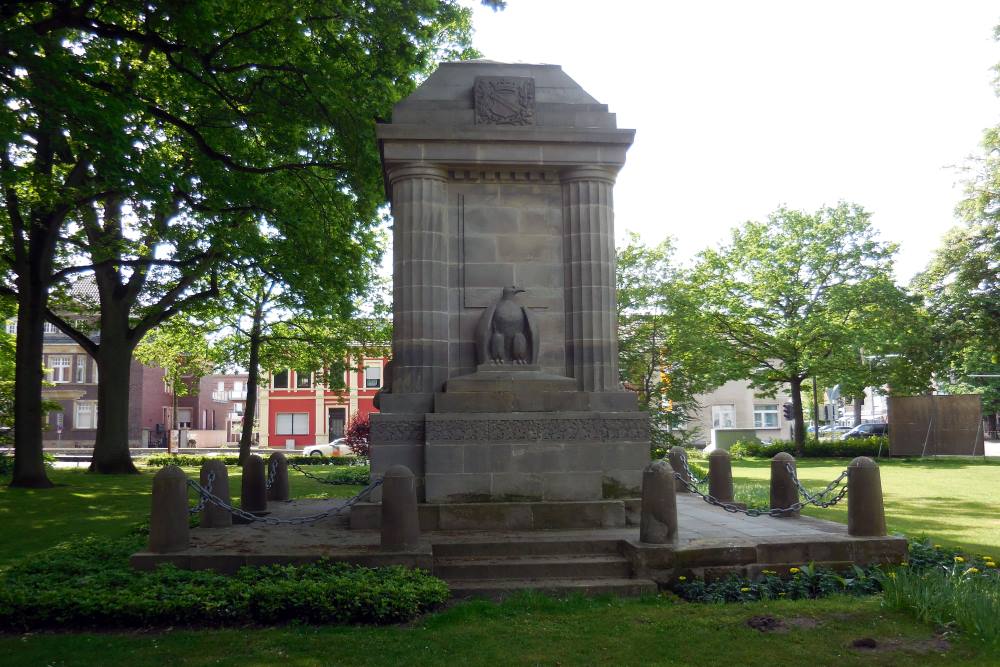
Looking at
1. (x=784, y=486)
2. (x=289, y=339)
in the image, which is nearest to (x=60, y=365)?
(x=289, y=339)

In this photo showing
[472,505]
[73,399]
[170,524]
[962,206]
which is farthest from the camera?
[73,399]

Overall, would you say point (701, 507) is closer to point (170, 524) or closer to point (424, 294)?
point (424, 294)

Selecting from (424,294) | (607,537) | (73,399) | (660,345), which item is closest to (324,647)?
(607,537)

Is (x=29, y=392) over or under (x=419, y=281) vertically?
under

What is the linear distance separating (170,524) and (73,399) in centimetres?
6152

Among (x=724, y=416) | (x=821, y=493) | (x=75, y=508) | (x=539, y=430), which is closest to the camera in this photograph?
(x=821, y=493)

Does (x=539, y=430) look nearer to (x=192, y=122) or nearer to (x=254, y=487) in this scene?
(x=254, y=487)

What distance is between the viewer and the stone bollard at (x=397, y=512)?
9125 mm

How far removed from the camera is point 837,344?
38.0 metres

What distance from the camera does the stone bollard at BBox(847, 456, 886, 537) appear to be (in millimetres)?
9859

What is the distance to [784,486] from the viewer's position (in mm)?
12336

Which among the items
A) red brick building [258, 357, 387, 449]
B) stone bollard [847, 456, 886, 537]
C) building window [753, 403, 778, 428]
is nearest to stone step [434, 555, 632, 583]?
stone bollard [847, 456, 886, 537]

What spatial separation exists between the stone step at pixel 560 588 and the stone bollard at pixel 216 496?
484 cm

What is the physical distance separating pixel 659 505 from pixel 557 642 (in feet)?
9.31
